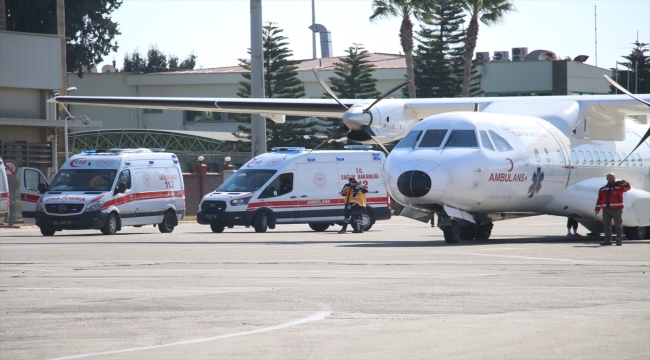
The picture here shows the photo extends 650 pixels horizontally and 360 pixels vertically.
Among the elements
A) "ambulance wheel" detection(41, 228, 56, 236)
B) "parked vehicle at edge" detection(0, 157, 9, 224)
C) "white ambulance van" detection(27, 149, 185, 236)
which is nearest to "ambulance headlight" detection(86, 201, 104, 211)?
"white ambulance van" detection(27, 149, 185, 236)

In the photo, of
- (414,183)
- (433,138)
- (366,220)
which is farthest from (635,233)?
(366,220)

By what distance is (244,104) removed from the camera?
23391 mm

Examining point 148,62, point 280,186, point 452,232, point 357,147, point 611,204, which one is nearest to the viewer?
point 452,232

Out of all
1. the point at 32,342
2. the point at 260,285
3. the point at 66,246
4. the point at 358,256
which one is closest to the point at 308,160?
the point at 66,246

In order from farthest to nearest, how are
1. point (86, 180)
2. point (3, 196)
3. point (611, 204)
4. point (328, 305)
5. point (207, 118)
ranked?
point (207, 118) < point (86, 180) < point (3, 196) < point (611, 204) < point (328, 305)

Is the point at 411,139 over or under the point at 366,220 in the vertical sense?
over

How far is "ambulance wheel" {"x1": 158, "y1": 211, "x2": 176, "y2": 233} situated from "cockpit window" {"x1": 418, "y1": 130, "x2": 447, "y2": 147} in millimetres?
10206

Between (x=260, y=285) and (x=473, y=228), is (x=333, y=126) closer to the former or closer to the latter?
(x=473, y=228)

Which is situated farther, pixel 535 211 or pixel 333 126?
pixel 333 126

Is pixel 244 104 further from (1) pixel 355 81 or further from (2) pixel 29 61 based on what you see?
(1) pixel 355 81

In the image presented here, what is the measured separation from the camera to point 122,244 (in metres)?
18.7

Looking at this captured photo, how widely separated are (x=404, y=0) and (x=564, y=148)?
26129mm

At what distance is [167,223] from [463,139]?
35.3 ft

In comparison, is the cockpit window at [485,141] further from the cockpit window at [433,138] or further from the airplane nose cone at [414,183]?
Answer: the airplane nose cone at [414,183]
